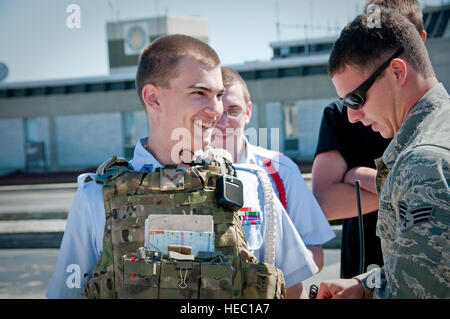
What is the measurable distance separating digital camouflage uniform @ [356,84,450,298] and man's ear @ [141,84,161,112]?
1045 millimetres

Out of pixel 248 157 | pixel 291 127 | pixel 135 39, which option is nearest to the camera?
pixel 248 157

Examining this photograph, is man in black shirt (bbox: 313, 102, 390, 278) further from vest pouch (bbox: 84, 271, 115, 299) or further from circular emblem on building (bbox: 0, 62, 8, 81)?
Answer: circular emblem on building (bbox: 0, 62, 8, 81)

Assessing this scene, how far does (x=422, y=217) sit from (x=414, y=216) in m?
0.02

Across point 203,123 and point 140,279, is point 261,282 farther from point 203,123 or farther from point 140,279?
point 203,123

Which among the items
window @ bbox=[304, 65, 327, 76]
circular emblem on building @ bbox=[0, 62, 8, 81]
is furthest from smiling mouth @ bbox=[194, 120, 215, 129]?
window @ bbox=[304, 65, 327, 76]

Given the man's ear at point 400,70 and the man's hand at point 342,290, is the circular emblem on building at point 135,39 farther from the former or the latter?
Answer: the man's hand at point 342,290

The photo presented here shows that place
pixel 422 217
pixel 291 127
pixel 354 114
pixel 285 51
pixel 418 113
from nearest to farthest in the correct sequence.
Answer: pixel 422 217 < pixel 418 113 < pixel 354 114 < pixel 291 127 < pixel 285 51

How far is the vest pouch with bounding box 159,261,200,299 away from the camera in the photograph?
174cm

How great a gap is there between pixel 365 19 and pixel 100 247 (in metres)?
1.35

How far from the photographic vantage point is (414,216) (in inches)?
55.3

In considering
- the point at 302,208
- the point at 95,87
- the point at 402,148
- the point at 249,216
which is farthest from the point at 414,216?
the point at 95,87

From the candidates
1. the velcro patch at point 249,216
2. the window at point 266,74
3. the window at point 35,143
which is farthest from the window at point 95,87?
the velcro patch at point 249,216

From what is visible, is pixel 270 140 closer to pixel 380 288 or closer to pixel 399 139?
pixel 399 139
